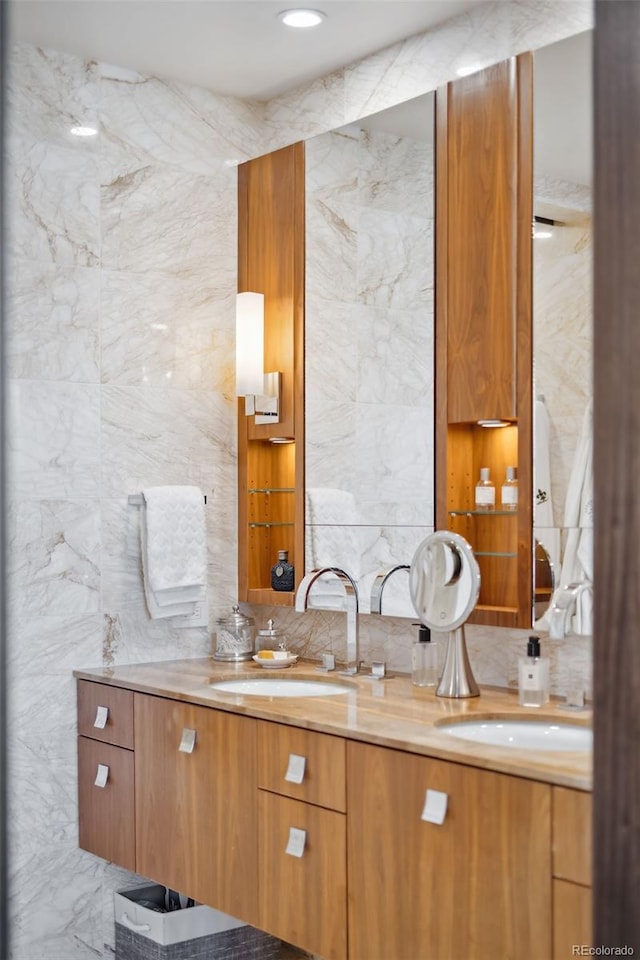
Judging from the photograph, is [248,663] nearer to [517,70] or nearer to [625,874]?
[517,70]

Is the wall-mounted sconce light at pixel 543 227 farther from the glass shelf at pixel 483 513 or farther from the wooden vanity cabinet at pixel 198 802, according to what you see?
the wooden vanity cabinet at pixel 198 802

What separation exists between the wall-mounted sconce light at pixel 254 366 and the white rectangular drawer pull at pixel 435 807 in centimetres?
139

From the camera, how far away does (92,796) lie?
273 centimetres

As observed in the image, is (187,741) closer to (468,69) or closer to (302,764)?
(302,764)

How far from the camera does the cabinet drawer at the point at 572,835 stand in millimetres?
1620

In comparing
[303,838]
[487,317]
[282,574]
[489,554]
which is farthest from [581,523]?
[282,574]

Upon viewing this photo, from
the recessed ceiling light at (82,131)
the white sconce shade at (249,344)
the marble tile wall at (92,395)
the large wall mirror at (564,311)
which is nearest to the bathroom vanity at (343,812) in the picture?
the marble tile wall at (92,395)

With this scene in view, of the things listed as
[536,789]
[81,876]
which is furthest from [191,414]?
[536,789]

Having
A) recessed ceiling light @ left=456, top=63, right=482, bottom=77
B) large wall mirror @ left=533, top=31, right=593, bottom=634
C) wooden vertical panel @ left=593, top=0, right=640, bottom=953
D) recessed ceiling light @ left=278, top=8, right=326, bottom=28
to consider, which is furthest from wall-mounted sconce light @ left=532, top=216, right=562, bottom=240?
wooden vertical panel @ left=593, top=0, right=640, bottom=953

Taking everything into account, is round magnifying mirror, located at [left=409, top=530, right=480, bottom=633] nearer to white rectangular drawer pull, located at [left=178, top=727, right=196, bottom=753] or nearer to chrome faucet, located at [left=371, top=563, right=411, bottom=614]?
chrome faucet, located at [left=371, top=563, right=411, bottom=614]

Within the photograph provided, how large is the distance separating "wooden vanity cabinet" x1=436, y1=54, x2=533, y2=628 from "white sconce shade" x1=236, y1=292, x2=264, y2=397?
68 cm

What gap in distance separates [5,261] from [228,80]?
89.3 inches

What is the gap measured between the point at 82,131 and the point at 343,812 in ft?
6.32

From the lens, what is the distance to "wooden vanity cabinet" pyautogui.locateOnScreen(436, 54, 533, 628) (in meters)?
2.30
